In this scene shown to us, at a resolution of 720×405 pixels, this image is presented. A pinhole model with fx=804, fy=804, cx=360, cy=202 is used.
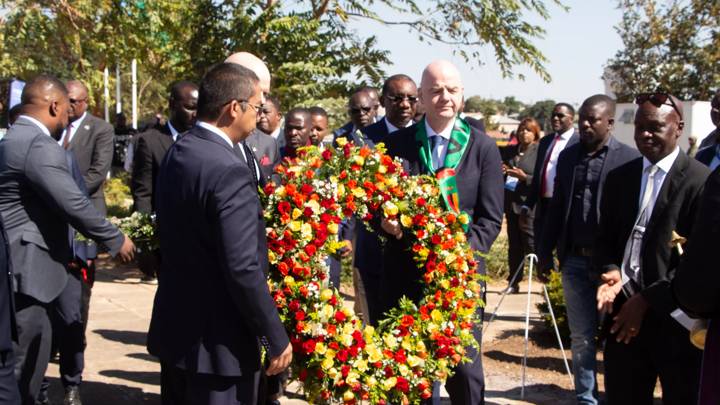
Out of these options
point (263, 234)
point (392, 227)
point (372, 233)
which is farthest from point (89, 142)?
point (263, 234)

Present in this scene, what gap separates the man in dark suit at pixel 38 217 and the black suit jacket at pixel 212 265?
1.35 metres

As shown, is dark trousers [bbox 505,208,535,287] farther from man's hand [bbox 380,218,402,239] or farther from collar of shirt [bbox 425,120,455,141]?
man's hand [bbox 380,218,402,239]

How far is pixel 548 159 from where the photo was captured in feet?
28.4

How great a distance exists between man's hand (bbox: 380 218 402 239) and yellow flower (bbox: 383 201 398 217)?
8cm

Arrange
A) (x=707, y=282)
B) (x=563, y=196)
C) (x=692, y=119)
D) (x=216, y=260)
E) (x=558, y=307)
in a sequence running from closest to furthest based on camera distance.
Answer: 1. (x=707, y=282)
2. (x=216, y=260)
3. (x=563, y=196)
4. (x=558, y=307)
5. (x=692, y=119)

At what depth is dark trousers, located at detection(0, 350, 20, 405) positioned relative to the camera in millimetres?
3654

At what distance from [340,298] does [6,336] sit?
1669 mm

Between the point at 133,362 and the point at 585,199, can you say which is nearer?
Answer: the point at 585,199

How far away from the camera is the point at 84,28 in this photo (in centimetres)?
1268

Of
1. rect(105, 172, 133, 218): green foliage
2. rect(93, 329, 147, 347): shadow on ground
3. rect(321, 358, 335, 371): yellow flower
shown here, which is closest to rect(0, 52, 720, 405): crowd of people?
rect(321, 358, 335, 371): yellow flower

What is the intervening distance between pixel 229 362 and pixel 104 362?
4065 mm

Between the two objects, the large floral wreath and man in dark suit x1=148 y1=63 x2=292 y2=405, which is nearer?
man in dark suit x1=148 y1=63 x2=292 y2=405

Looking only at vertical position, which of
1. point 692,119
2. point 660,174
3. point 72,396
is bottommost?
point 72,396

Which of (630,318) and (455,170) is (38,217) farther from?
(630,318)
